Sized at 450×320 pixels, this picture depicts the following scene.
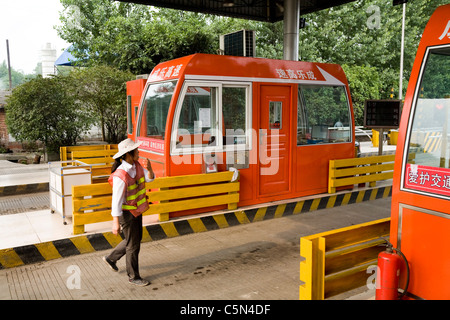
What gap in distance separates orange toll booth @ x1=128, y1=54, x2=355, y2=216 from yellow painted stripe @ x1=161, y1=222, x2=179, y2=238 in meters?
0.80

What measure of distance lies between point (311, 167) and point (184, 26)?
40.5 ft

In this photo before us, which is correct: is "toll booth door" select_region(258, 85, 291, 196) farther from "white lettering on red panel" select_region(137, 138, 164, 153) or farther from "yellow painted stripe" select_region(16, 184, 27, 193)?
"yellow painted stripe" select_region(16, 184, 27, 193)

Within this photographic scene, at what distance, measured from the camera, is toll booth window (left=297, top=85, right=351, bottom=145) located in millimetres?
7559

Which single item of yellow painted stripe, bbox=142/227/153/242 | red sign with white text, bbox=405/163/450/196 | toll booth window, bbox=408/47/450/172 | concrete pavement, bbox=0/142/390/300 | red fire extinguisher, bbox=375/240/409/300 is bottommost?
concrete pavement, bbox=0/142/390/300

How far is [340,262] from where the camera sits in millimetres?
3600

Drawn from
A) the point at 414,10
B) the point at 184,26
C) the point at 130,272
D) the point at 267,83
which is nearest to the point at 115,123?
the point at 184,26

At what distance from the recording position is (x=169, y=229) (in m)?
6.04

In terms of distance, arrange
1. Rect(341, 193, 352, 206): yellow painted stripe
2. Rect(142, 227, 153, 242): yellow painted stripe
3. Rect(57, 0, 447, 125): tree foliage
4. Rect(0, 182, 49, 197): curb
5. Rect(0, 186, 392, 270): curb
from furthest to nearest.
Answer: Rect(57, 0, 447, 125): tree foliage
Rect(0, 182, 49, 197): curb
Rect(341, 193, 352, 206): yellow painted stripe
Rect(142, 227, 153, 242): yellow painted stripe
Rect(0, 186, 392, 270): curb

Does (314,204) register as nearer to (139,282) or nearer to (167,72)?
(167,72)

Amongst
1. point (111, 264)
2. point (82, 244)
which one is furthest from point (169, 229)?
point (111, 264)

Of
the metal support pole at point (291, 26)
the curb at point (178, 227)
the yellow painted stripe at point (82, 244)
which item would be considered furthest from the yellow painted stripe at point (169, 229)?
the metal support pole at point (291, 26)

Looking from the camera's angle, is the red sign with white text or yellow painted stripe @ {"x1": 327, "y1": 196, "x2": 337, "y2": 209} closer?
the red sign with white text

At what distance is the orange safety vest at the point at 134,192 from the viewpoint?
4.25m

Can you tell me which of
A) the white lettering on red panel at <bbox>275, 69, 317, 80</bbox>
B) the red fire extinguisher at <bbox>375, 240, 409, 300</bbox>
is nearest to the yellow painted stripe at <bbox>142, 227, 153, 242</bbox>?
the red fire extinguisher at <bbox>375, 240, 409, 300</bbox>
